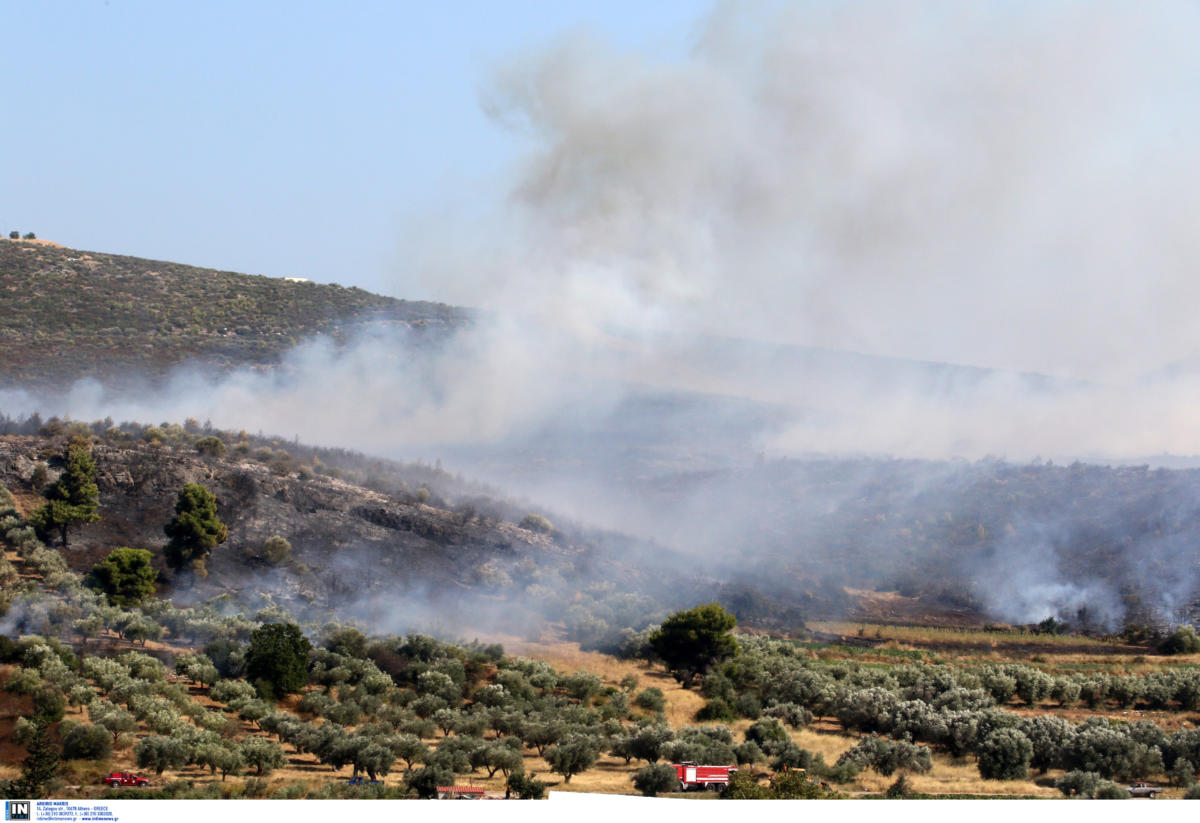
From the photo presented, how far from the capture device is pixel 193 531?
4991 cm

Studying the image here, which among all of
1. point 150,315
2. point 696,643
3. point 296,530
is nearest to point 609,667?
point 696,643

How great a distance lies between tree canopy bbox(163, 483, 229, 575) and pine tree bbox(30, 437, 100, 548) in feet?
12.6

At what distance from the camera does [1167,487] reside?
81375 millimetres

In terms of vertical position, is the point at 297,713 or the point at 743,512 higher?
the point at 743,512

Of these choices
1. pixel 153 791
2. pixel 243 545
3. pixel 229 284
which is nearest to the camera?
pixel 153 791

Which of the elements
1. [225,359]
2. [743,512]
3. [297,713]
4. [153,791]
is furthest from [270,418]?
[153,791]

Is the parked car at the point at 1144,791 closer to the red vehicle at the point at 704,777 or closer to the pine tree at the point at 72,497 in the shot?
the red vehicle at the point at 704,777

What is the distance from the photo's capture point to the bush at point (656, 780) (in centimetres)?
2927

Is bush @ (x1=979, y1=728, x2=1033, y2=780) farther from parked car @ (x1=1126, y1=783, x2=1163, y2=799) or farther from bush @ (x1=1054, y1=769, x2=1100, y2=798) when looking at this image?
parked car @ (x1=1126, y1=783, x2=1163, y2=799)

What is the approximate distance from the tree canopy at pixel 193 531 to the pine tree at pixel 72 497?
12.6 feet

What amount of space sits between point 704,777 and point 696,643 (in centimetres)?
1696

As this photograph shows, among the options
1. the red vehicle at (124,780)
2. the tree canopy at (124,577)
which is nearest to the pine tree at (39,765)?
the red vehicle at (124,780)
